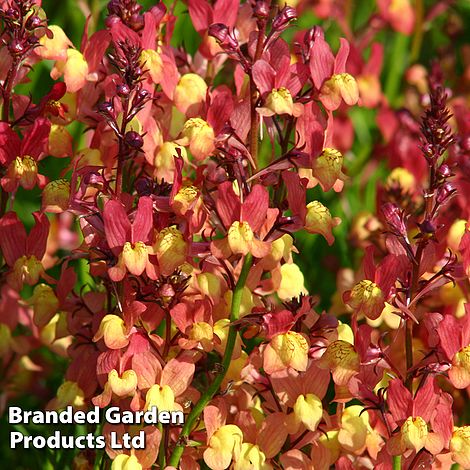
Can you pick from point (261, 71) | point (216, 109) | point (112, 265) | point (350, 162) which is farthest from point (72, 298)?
point (350, 162)

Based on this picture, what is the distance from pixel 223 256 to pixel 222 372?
0.15m

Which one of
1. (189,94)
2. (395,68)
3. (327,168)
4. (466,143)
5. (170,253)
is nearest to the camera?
(170,253)

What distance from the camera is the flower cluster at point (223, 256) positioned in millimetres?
1371

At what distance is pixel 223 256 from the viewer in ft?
4.43

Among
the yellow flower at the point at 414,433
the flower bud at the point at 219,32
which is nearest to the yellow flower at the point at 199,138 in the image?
the flower bud at the point at 219,32

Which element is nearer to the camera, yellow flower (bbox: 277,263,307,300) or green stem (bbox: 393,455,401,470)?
green stem (bbox: 393,455,401,470)

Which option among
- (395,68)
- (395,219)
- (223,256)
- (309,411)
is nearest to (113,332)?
(223,256)

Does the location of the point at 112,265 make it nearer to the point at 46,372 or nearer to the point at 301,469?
the point at 301,469

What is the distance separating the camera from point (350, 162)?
9.20ft

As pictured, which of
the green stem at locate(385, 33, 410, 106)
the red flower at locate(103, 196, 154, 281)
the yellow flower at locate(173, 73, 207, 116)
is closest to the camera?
the red flower at locate(103, 196, 154, 281)

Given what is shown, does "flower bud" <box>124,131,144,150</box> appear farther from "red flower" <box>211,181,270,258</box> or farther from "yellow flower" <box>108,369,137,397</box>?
"yellow flower" <box>108,369,137,397</box>

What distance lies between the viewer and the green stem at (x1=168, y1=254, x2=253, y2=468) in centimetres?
137

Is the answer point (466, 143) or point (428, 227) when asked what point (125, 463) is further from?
point (466, 143)

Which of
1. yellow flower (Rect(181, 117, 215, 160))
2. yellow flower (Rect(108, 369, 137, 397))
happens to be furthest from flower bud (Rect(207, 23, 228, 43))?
yellow flower (Rect(108, 369, 137, 397))
